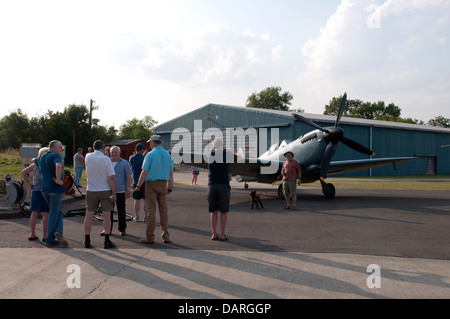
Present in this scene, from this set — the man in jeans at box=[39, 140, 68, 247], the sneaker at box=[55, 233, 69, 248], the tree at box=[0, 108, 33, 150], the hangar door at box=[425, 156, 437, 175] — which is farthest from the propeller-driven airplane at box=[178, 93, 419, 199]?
the tree at box=[0, 108, 33, 150]

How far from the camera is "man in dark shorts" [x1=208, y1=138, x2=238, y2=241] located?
21.8 ft

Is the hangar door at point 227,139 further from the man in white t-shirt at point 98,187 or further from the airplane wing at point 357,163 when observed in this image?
the man in white t-shirt at point 98,187

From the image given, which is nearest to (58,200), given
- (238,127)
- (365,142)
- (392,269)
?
(392,269)

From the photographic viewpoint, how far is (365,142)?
3494cm

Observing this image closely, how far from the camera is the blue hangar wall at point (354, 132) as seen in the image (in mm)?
32581

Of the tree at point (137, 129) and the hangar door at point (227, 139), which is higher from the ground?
the tree at point (137, 129)

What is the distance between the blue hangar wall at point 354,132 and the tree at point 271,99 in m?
57.6

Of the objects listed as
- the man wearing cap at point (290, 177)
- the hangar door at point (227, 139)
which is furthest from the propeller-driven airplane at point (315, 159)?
the hangar door at point (227, 139)

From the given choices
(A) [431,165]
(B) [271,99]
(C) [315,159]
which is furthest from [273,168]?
(B) [271,99]

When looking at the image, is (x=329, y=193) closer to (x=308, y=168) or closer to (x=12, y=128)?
(x=308, y=168)

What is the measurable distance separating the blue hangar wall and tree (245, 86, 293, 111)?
57601 mm

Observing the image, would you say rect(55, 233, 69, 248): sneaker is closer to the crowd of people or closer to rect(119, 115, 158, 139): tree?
the crowd of people
